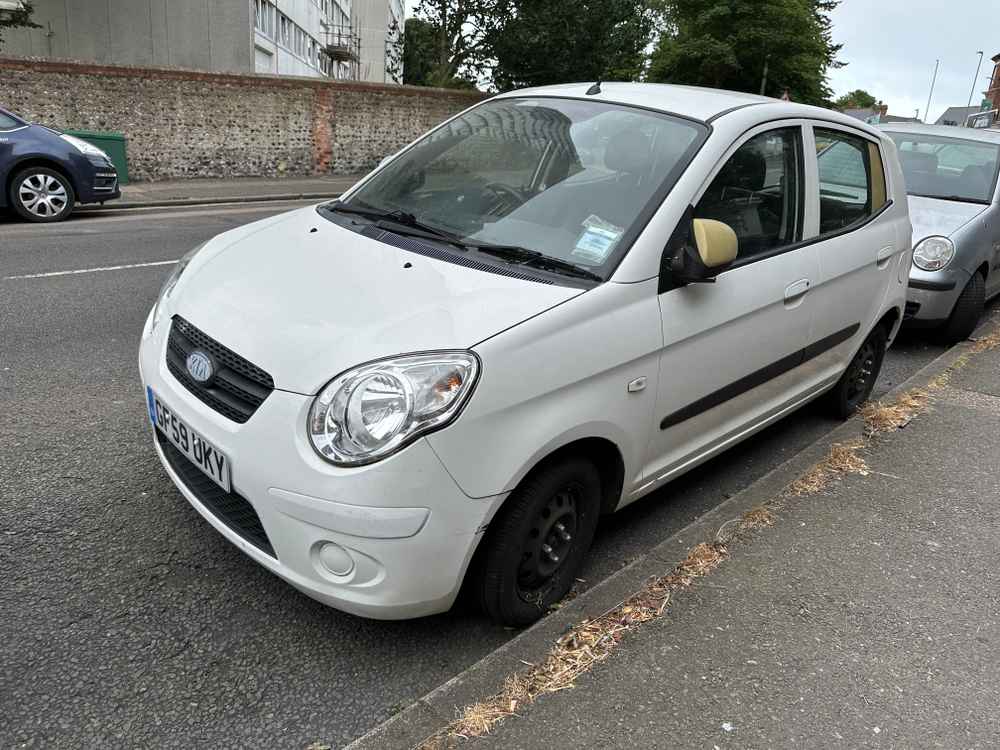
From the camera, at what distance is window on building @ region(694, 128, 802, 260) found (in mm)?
3139

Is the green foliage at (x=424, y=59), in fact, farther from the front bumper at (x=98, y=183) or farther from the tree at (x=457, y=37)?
the front bumper at (x=98, y=183)

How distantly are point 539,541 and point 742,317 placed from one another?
128 cm

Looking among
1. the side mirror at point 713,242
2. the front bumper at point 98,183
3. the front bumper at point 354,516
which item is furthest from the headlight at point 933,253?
the front bumper at point 98,183

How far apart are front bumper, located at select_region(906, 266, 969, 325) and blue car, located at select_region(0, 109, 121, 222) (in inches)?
399

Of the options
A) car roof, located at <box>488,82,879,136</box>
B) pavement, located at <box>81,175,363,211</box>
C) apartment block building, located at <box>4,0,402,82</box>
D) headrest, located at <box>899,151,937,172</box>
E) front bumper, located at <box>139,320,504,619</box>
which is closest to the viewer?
front bumper, located at <box>139,320,504,619</box>

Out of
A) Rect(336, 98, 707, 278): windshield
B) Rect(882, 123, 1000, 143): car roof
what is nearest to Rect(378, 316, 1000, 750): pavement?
Rect(336, 98, 707, 278): windshield

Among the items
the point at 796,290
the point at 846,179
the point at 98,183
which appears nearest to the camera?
the point at 796,290

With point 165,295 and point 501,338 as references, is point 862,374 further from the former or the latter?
point 165,295

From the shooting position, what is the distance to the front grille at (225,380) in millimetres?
2357

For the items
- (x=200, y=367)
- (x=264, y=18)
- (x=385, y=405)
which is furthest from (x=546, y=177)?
(x=264, y=18)

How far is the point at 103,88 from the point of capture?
594 inches

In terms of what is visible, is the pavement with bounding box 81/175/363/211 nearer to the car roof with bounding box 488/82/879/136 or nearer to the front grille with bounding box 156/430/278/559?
the car roof with bounding box 488/82/879/136

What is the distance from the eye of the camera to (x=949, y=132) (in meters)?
7.72

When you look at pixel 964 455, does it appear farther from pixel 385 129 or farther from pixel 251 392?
pixel 385 129
